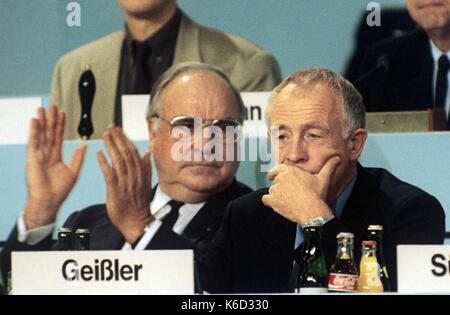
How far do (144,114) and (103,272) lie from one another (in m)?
0.46

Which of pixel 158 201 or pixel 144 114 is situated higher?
pixel 144 114

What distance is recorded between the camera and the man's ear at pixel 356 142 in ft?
12.8

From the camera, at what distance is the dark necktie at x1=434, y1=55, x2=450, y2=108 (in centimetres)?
390

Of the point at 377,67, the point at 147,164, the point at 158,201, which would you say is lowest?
the point at 158,201

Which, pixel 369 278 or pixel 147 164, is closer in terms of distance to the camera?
pixel 369 278

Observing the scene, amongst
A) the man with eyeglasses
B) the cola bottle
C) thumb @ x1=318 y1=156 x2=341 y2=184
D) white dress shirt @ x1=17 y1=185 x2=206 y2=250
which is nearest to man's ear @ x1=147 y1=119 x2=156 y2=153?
the man with eyeglasses

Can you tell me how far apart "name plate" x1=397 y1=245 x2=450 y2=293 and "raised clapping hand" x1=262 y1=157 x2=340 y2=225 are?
Result: 243mm

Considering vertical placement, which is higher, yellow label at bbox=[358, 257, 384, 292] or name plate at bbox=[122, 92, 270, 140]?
name plate at bbox=[122, 92, 270, 140]

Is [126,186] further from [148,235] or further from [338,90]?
[338,90]

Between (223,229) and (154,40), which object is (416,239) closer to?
(223,229)

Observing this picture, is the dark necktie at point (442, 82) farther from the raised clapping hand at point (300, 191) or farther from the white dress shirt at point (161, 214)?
the white dress shirt at point (161, 214)

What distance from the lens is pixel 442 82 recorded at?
3910mm

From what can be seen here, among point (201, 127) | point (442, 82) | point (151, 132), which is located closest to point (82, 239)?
point (151, 132)

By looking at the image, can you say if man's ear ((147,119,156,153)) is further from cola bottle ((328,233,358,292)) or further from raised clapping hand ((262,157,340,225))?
cola bottle ((328,233,358,292))
